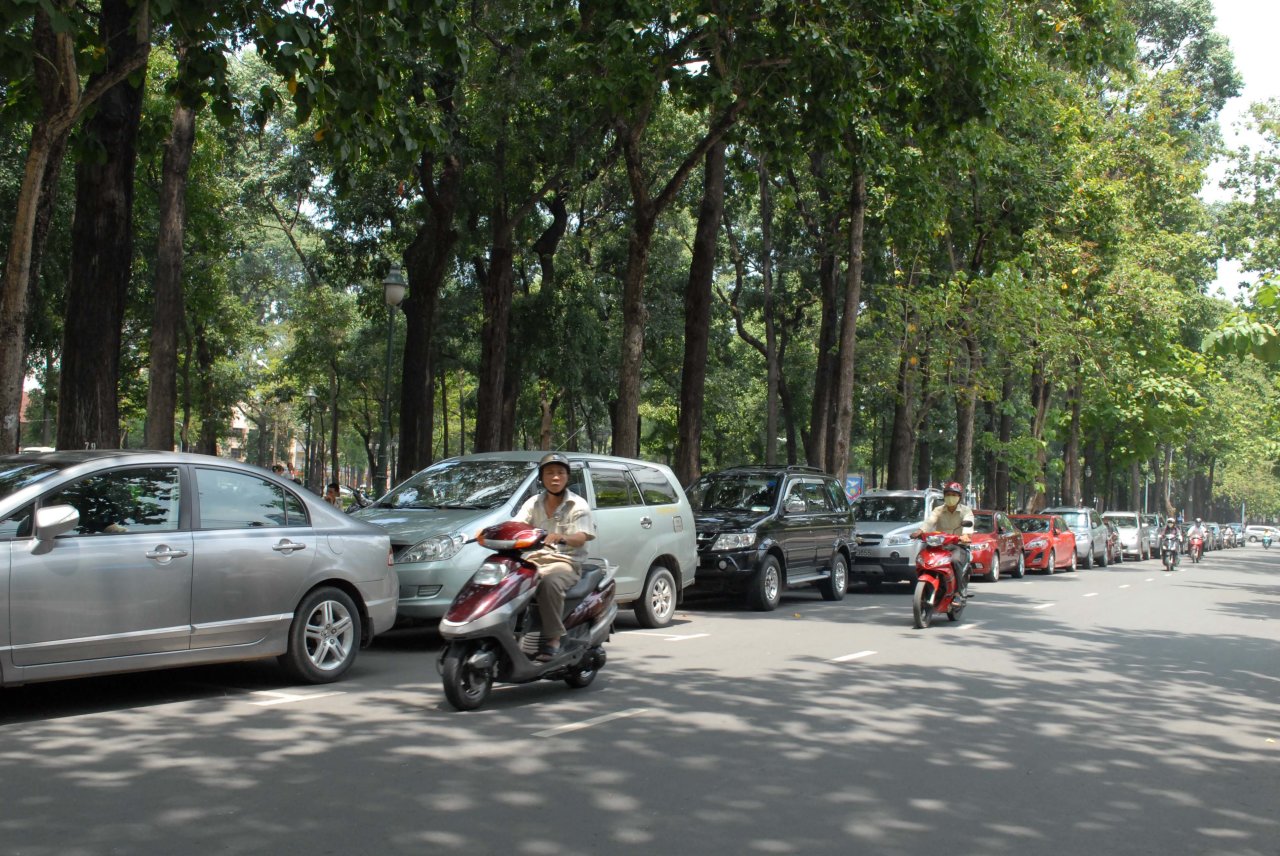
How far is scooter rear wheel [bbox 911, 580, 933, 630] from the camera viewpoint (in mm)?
13766

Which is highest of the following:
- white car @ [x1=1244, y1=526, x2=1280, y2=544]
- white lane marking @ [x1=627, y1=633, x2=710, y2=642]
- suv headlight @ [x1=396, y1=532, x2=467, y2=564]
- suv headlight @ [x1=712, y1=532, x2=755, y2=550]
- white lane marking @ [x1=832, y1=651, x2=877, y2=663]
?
suv headlight @ [x1=396, y1=532, x2=467, y2=564]

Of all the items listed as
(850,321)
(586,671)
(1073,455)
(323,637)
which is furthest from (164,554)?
(1073,455)

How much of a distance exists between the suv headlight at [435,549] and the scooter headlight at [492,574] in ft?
7.41

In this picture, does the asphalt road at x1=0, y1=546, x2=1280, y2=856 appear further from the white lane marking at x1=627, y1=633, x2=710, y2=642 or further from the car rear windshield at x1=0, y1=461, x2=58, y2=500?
the car rear windshield at x1=0, y1=461, x2=58, y2=500

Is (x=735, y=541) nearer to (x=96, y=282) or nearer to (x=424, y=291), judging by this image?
(x=96, y=282)

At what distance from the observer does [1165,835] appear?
5.49 metres

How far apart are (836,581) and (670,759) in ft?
37.8

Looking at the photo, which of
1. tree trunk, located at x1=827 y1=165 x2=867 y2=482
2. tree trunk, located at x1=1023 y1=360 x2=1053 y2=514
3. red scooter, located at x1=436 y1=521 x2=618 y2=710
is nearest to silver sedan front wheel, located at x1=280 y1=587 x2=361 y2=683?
red scooter, located at x1=436 y1=521 x2=618 y2=710

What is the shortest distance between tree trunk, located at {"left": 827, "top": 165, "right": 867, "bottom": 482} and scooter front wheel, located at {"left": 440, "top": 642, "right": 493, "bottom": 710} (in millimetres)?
17750

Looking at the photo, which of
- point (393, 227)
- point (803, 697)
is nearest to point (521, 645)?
point (803, 697)

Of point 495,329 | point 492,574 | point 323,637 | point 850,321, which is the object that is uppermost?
point 850,321

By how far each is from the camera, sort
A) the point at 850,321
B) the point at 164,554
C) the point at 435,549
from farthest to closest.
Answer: the point at 850,321 → the point at 435,549 → the point at 164,554

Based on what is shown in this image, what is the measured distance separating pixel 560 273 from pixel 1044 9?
41.7 feet

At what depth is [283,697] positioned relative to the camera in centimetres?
826
